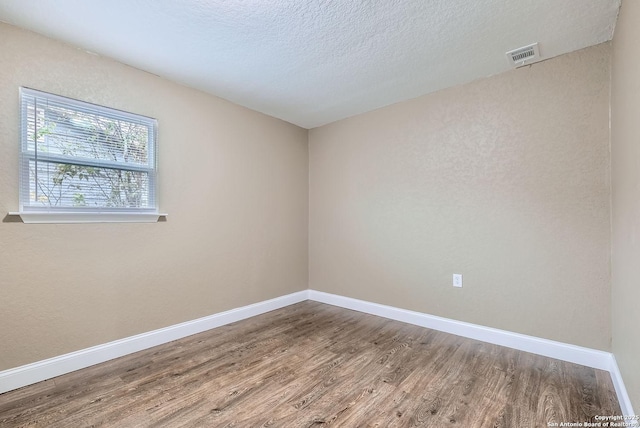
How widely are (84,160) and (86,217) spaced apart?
1.39 ft

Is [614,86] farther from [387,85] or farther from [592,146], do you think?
[387,85]

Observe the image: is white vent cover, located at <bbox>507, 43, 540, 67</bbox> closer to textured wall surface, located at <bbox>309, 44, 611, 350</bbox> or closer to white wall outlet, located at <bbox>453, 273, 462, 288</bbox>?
textured wall surface, located at <bbox>309, 44, 611, 350</bbox>

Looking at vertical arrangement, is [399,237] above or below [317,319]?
above

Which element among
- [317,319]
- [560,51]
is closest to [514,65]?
[560,51]

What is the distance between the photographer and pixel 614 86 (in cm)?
193

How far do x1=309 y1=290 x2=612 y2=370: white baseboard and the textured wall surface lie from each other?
6cm

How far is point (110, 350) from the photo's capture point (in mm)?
2266

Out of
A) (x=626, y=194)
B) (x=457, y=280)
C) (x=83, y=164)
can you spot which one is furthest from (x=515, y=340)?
(x=83, y=164)

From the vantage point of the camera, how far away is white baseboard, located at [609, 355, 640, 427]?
5.00 feet

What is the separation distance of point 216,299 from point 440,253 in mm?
2290

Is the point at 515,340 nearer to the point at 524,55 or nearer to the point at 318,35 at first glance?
the point at 524,55

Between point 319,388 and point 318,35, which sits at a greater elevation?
point 318,35

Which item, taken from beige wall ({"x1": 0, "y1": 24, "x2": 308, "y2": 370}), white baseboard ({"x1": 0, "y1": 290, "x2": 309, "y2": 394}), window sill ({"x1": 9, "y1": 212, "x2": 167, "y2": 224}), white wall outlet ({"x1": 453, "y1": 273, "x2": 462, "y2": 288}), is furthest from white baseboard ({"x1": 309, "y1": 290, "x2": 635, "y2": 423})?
window sill ({"x1": 9, "y1": 212, "x2": 167, "y2": 224})

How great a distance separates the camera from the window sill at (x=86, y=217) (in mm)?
1938
